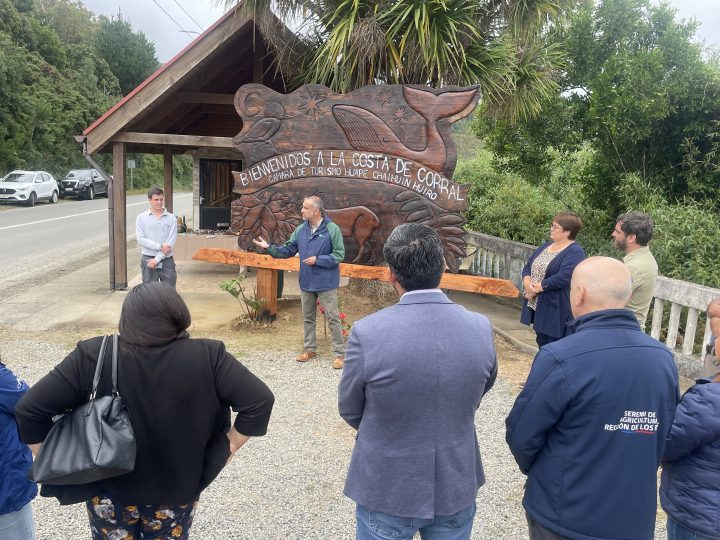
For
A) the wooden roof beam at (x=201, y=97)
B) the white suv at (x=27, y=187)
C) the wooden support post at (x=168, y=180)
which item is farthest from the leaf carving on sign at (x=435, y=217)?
the white suv at (x=27, y=187)

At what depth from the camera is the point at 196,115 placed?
12.3m

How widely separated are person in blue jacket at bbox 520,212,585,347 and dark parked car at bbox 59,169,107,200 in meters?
27.2

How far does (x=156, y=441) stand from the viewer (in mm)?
2080

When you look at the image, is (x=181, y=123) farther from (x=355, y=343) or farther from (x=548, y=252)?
(x=355, y=343)

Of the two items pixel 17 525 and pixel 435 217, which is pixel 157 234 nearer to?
pixel 435 217

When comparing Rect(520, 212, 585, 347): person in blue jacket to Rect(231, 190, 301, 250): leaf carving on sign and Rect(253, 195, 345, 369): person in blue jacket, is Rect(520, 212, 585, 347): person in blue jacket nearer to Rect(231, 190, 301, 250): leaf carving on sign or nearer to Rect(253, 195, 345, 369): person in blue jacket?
Rect(253, 195, 345, 369): person in blue jacket

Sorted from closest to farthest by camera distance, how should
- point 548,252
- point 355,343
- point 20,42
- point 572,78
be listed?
point 355,343
point 548,252
point 572,78
point 20,42

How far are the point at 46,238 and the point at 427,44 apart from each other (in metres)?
12.7

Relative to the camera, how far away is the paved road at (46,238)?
11.8 meters

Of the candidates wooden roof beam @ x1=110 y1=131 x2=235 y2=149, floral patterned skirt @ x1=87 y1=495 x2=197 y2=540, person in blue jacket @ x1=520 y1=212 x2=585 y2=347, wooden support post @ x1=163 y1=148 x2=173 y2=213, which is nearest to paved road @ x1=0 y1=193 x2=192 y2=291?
wooden support post @ x1=163 y1=148 x2=173 y2=213

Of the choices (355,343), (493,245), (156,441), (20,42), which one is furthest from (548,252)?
(20,42)

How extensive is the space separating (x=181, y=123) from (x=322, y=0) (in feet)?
17.3

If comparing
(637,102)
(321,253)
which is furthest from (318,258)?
(637,102)

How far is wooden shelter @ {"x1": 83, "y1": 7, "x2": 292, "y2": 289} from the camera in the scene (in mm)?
8352
